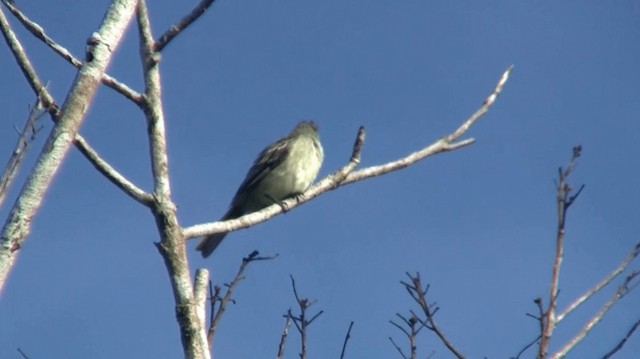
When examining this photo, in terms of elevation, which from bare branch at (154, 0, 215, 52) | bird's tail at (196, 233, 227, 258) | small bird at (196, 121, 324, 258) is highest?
small bird at (196, 121, 324, 258)

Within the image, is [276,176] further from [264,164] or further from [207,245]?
[207,245]

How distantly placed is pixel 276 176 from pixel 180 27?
8616 millimetres

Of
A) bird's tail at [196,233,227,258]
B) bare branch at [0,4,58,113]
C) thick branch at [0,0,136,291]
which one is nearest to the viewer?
thick branch at [0,0,136,291]

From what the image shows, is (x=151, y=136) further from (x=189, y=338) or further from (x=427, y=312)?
(x=427, y=312)

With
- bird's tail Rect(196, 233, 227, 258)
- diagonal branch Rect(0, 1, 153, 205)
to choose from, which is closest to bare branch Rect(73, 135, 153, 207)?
diagonal branch Rect(0, 1, 153, 205)

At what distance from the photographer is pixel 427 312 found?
516 cm

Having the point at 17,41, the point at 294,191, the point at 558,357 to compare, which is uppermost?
the point at 294,191

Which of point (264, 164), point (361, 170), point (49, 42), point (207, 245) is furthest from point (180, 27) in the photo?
point (264, 164)

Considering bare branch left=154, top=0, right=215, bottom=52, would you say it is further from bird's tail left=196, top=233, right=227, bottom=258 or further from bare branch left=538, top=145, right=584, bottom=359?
bird's tail left=196, top=233, right=227, bottom=258

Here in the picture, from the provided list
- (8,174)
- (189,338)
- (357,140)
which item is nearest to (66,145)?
(8,174)

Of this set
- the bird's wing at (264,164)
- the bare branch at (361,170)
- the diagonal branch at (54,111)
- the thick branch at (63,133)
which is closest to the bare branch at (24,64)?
the diagonal branch at (54,111)

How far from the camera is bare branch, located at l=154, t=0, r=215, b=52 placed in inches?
172

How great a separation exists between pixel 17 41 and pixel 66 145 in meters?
0.88

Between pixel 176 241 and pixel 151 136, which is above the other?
pixel 151 136
